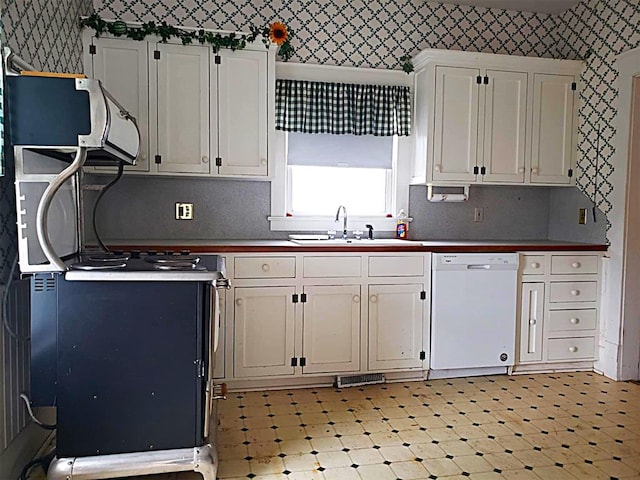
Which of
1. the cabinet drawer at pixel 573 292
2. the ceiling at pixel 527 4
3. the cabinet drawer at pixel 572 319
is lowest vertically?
the cabinet drawer at pixel 572 319

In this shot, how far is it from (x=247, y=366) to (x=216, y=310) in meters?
1.18

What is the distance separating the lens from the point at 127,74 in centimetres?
333

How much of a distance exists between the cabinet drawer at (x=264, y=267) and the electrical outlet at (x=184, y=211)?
0.75 metres

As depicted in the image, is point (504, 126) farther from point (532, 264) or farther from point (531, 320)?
Answer: point (531, 320)

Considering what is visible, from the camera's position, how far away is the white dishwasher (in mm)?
3533

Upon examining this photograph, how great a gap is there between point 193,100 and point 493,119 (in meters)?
2.09

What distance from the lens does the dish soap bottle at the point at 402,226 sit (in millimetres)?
4027

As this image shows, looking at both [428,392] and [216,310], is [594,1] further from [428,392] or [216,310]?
[216,310]

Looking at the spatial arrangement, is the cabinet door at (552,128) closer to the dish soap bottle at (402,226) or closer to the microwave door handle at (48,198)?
the dish soap bottle at (402,226)

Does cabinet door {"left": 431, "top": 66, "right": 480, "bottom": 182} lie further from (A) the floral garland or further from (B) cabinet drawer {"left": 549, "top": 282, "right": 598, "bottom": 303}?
(A) the floral garland

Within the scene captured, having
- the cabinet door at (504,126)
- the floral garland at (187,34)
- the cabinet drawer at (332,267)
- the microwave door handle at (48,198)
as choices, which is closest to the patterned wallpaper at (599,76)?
the cabinet door at (504,126)

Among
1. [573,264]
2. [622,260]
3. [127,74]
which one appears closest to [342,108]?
[127,74]

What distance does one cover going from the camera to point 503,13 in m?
4.20

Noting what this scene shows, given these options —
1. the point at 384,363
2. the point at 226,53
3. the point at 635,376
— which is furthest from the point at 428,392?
the point at 226,53
